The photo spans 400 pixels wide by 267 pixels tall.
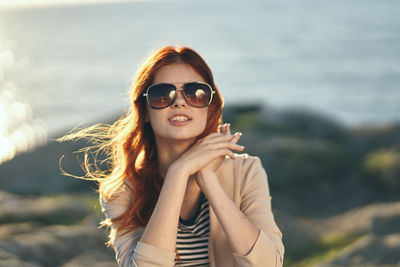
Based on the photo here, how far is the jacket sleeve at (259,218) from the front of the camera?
9.78ft

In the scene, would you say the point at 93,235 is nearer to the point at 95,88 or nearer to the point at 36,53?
the point at 95,88

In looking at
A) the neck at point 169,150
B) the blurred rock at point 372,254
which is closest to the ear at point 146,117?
the neck at point 169,150

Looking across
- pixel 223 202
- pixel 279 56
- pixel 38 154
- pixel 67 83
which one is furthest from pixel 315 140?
pixel 279 56

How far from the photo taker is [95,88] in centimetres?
3716

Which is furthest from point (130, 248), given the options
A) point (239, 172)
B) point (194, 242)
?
point (239, 172)

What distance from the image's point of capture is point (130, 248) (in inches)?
131

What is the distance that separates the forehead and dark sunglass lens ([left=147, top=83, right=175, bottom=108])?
9 cm

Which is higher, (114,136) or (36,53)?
(36,53)

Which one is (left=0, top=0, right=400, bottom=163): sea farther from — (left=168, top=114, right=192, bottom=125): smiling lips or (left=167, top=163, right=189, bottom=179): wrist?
(left=167, top=163, right=189, bottom=179): wrist

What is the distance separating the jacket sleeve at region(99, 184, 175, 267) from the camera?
3.00 metres

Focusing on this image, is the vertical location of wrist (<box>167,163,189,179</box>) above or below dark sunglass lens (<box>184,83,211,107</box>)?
below

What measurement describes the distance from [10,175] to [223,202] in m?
9.78

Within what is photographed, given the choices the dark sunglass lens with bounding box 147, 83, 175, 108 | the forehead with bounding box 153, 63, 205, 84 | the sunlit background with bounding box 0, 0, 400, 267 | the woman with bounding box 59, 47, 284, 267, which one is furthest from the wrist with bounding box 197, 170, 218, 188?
the sunlit background with bounding box 0, 0, 400, 267

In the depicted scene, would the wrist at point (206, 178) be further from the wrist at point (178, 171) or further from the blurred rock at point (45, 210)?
the blurred rock at point (45, 210)
